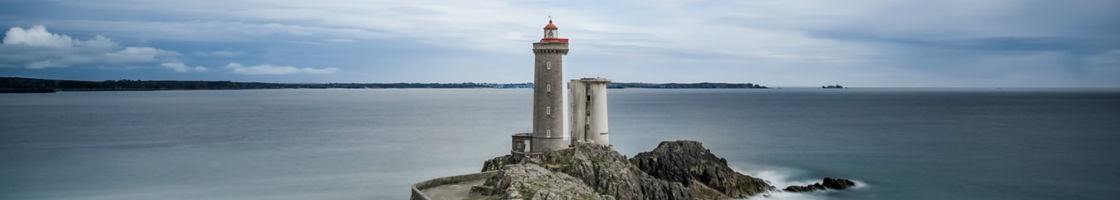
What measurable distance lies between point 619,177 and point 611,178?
0.38 m

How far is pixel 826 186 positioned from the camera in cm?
3216

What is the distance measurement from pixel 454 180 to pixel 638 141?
3147 cm

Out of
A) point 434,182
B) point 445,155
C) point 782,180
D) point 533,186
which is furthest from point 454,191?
point 445,155

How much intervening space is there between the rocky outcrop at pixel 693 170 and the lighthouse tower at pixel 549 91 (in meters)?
3.18

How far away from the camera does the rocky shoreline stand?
1966 centimetres

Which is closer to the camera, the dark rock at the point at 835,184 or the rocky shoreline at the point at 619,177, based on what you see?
the rocky shoreline at the point at 619,177

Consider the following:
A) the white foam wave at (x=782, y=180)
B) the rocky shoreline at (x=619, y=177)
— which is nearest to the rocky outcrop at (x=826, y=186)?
the rocky shoreline at (x=619, y=177)

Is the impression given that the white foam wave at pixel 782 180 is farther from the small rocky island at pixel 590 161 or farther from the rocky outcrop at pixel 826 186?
the small rocky island at pixel 590 161

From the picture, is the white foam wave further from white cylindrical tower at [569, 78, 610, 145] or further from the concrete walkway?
the concrete walkway

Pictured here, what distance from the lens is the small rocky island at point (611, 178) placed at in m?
19.7

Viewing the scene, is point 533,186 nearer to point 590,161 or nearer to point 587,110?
point 590,161

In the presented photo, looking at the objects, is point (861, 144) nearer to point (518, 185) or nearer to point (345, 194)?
point (345, 194)

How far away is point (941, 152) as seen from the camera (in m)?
46.8

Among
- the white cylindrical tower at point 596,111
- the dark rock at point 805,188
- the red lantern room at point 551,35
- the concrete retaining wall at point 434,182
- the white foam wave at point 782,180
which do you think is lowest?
the white foam wave at point 782,180
